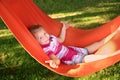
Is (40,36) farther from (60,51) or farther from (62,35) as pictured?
(62,35)

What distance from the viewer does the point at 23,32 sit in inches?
148

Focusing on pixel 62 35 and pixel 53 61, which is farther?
pixel 62 35

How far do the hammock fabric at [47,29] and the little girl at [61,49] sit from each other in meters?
0.14

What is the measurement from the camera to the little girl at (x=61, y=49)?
13.3ft

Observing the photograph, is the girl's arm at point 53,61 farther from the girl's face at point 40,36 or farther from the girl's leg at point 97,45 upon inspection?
the girl's leg at point 97,45

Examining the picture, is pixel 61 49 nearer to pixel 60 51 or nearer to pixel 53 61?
pixel 60 51

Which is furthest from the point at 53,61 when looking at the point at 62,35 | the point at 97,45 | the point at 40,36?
the point at 62,35

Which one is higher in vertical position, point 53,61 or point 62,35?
point 53,61

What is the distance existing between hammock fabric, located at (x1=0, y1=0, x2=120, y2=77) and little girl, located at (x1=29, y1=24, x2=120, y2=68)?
138mm

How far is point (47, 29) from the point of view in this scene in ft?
14.9

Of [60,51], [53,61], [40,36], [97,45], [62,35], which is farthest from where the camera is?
[62,35]

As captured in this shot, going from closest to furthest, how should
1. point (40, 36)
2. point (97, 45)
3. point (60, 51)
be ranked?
point (40, 36) → point (60, 51) → point (97, 45)

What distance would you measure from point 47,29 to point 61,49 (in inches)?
17.0

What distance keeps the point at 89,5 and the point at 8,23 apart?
15.2 feet
